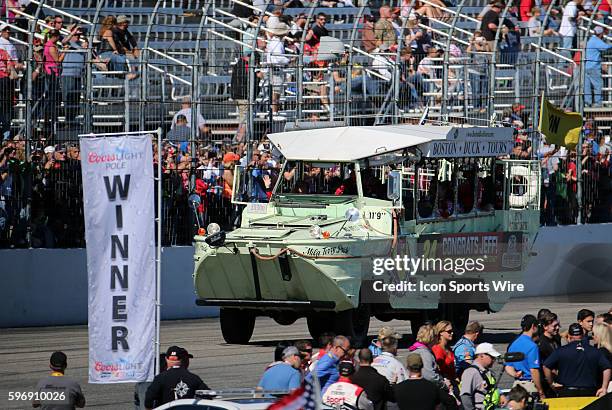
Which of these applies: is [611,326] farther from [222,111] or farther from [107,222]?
[222,111]

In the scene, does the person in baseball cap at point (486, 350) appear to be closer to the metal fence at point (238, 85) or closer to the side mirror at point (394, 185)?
the side mirror at point (394, 185)

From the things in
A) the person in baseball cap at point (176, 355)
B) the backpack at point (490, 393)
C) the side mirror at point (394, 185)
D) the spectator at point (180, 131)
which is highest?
the spectator at point (180, 131)

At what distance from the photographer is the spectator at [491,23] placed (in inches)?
1134

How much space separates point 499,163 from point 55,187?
6846mm

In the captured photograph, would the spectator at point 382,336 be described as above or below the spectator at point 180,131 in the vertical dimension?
below

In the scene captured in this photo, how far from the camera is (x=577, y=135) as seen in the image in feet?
89.7

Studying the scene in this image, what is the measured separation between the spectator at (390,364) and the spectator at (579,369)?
1.61 metres

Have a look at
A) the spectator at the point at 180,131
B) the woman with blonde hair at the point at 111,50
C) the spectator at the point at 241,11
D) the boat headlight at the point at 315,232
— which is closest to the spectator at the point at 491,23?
the spectator at the point at 241,11

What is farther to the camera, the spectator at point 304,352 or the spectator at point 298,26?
the spectator at point 298,26

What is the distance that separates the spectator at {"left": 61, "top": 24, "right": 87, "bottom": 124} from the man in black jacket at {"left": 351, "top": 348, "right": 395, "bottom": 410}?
11586 millimetres

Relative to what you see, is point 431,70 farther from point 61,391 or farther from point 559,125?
point 61,391

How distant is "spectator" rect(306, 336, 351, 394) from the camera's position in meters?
13.9

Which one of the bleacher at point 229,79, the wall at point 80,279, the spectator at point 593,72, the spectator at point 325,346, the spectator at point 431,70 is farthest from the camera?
the spectator at point 593,72

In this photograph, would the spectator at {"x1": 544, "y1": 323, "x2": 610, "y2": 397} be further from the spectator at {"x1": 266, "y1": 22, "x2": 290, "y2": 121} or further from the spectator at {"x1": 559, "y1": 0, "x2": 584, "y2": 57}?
the spectator at {"x1": 559, "y1": 0, "x2": 584, "y2": 57}
